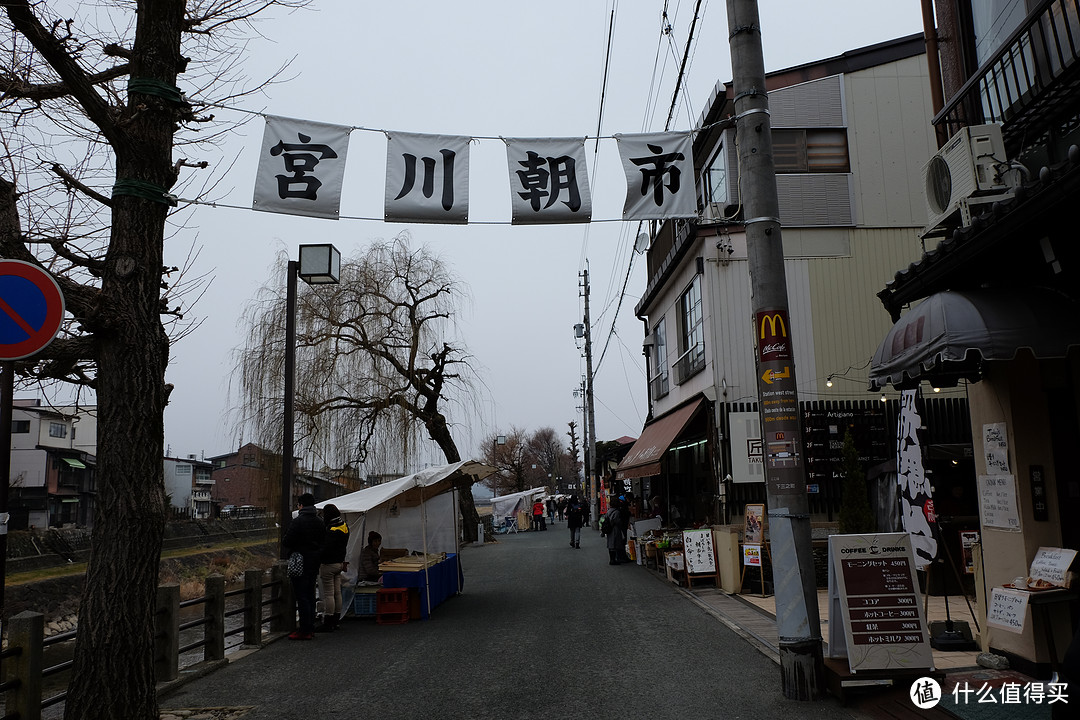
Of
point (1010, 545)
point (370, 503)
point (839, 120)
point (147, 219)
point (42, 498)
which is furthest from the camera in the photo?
point (42, 498)

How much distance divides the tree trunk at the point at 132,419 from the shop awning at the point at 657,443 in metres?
12.0

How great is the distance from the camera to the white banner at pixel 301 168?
335 inches

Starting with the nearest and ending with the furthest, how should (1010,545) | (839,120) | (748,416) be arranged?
(1010,545) → (748,416) → (839,120)

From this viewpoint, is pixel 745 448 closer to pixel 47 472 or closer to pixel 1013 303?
pixel 1013 303

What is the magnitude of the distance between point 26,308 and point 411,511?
1083cm

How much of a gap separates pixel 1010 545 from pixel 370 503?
8850mm

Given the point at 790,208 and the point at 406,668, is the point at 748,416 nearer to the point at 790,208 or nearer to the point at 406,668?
the point at 790,208

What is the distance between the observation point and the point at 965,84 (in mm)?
8227

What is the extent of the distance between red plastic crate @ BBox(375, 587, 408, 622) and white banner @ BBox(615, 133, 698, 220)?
6873 millimetres

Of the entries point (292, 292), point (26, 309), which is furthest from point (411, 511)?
point (26, 309)

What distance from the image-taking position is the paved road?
22.0 ft

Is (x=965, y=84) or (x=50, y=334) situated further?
(x=965, y=84)

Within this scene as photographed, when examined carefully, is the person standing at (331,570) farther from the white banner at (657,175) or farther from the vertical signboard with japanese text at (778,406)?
the vertical signboard with japanese text at (778,406)

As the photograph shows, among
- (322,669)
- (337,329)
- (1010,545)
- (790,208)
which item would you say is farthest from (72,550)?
(1010,545)
